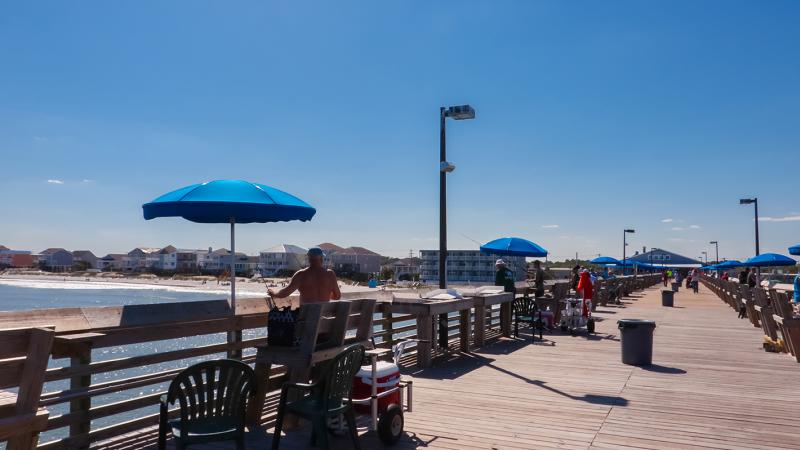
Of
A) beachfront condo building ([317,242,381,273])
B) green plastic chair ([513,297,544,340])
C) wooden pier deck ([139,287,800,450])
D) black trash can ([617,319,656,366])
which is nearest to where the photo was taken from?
wooden pier deck ([139,287,800,450])

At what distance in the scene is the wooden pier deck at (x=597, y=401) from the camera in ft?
16.4

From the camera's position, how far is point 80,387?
4156 mm

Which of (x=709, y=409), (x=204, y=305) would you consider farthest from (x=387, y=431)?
(x=709, y=409)

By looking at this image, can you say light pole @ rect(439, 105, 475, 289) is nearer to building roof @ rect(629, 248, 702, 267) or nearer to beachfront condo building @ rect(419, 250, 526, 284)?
building roof @ rect(629, 248, 702, 267)

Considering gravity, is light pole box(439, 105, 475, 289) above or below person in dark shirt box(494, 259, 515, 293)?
above

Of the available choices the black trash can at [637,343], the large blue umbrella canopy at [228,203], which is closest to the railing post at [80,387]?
the large blue umbrella canopy at [228,203]

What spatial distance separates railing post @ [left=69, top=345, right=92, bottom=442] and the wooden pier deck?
432 mm

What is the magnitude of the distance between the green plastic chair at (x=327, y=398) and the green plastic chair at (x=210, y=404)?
0.44 meters

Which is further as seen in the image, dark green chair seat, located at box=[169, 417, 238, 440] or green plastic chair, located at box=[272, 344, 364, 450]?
green plastic chair, located at box=[272, 344, 364, 450]

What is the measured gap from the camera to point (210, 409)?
3771 mm

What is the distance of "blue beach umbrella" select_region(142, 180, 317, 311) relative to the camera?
514 centimetres

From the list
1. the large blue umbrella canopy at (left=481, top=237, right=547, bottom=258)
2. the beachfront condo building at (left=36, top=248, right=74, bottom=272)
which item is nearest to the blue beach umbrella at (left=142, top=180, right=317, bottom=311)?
the large blue umbrella canopy at (left=481, top=237, right=547, bottom=258)

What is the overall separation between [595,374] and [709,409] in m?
1.97

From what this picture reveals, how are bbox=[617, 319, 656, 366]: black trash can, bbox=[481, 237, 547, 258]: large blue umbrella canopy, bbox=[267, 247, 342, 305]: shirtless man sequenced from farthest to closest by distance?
1. bbox=[481, 237, 547, 258]: large blue umbrella canopy
2. bbox=[617, 319, 656, 366]: black trash can
3. bbox=[267, 247, 342, 305]: shirtless man
